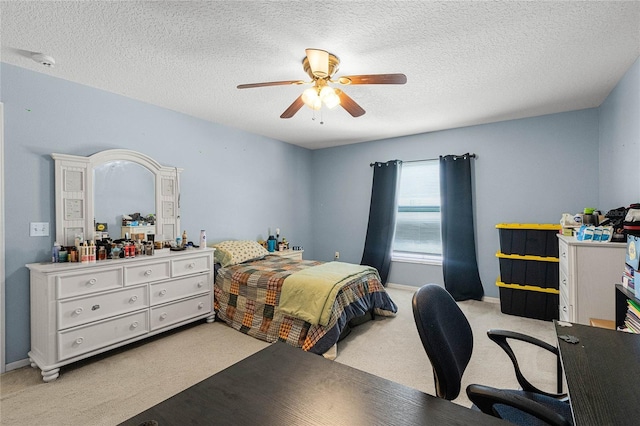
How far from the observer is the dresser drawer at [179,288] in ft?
9.26

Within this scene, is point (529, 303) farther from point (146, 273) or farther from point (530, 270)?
point (146, 273)

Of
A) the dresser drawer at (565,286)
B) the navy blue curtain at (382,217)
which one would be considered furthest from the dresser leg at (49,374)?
the dresser drawer at (565,286)

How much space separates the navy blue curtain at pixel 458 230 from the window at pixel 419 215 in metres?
0.21

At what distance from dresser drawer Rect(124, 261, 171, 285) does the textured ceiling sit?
5.70 feet

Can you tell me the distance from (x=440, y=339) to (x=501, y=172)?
11.9 ft

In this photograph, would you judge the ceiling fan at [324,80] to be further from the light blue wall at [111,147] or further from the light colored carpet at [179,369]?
the light colored carpet at [179,369]

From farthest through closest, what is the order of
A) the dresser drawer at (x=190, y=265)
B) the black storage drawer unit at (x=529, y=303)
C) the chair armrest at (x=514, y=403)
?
the black storage drawer unit at (x=529, y=303) < the dresser drawer at (x=190, y=265) < the chair armrest at (x=514, y=403)

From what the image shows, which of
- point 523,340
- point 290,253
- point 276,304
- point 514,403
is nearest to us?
point 514,403

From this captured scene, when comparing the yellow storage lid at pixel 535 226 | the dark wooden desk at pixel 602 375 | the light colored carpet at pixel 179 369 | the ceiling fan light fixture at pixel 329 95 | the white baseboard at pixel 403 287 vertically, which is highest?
the ceiling fan light fixture at pixel 329 95

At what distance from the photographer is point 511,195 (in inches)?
152

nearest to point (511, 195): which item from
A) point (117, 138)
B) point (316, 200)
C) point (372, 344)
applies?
point (372, 344)

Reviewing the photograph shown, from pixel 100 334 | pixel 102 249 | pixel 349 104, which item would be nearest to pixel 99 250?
pixel 102 249

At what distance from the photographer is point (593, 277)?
2.13 metres

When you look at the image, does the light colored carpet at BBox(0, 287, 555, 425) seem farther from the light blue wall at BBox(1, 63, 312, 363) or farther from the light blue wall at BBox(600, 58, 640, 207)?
the light blue wall at BBox(600, 58, 640, 207)
